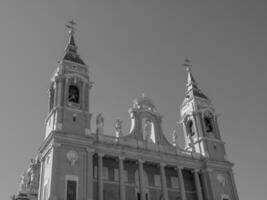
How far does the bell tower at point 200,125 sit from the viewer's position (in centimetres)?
4241

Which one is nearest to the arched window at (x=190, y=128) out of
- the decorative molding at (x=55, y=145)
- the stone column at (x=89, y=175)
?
the stone column at (x=89, y=175)

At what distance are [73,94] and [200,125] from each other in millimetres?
16623

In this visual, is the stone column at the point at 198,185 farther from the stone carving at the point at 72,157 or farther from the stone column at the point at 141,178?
the stone carving at the point at 72,157

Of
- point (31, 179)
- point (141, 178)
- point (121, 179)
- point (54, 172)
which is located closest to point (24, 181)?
Result: point (31, 179)

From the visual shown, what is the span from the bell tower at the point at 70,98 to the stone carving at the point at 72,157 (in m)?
1.98

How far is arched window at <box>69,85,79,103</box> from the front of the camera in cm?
3638

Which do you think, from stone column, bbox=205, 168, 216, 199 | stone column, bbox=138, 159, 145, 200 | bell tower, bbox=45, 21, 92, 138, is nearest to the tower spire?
bell tower, bbox=45, 21, 92, 138

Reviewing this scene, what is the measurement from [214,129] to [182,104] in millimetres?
6200

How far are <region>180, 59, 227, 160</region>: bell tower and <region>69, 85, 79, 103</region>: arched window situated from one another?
1546 centimetres

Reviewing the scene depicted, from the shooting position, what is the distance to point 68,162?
103 feet

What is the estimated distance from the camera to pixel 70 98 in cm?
3634

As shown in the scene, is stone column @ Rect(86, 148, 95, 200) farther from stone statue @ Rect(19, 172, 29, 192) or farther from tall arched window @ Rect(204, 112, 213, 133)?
tall arched window @ Rect(204, 112, 213, 133)

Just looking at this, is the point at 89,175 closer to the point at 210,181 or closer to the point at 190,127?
the point at 210,181

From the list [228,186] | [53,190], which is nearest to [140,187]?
[53,190]
